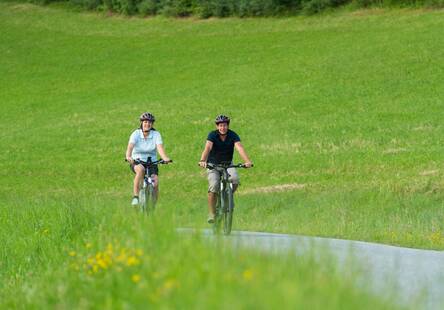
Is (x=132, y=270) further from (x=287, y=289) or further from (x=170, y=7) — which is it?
(x=170, y=7)

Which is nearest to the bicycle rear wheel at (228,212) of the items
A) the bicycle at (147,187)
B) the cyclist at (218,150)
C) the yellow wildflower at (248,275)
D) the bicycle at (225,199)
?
the bicycle at (225,199)

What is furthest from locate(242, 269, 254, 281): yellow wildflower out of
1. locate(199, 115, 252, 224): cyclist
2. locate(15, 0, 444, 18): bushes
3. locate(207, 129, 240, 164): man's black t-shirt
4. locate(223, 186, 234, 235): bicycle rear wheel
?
locate(15, 0, 444, 18): bushes

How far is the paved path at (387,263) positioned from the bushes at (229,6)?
4390cm

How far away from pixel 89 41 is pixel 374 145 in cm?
3519

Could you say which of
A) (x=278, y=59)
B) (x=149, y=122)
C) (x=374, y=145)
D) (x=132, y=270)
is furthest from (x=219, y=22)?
(x=132, y=270)

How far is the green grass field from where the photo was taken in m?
8.32

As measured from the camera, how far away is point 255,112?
129ft

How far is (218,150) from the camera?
16.6 metres

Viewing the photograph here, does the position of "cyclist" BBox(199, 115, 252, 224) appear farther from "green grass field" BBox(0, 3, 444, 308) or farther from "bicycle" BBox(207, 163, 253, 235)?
"green grass field" BBox(0, 3, 444, 308)

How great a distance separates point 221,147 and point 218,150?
75mm

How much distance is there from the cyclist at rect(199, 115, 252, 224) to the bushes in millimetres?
40813

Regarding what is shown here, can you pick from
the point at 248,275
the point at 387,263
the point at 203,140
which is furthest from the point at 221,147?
the point at 203,140

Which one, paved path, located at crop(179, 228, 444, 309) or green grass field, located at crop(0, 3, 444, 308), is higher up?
green grass field, located at crop(0, 3, 444, 308)

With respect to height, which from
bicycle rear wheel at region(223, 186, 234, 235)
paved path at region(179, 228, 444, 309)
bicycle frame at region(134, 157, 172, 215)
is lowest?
paved path at region(179, 228, 444, 309)
